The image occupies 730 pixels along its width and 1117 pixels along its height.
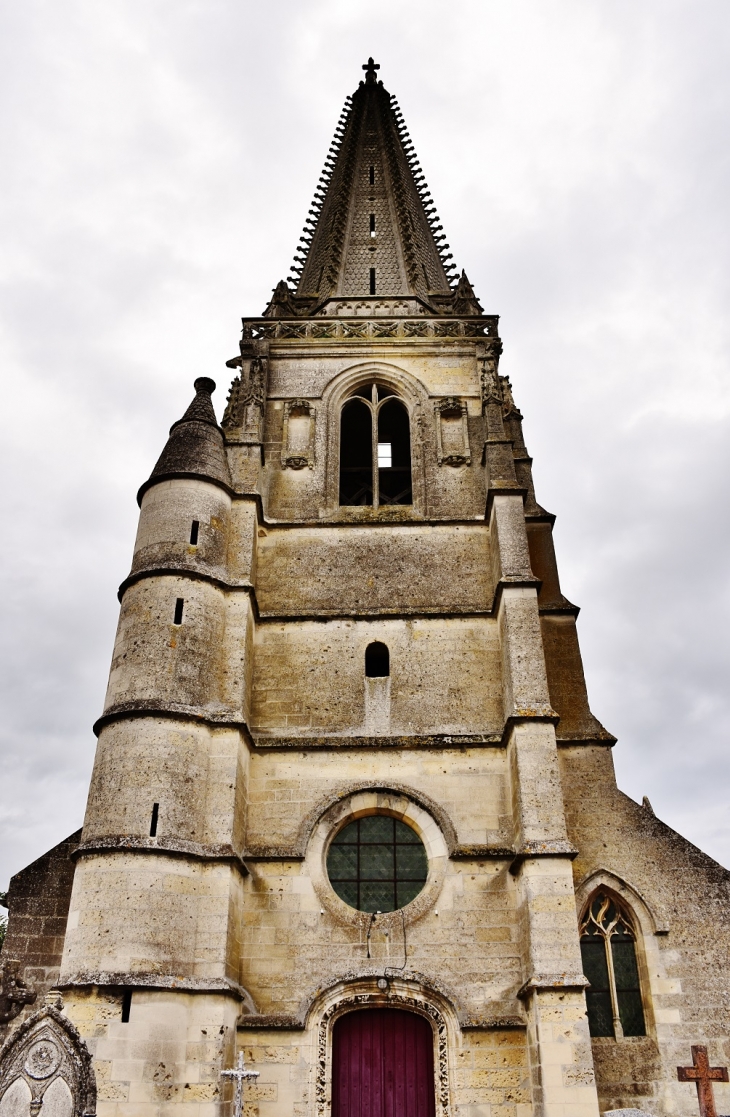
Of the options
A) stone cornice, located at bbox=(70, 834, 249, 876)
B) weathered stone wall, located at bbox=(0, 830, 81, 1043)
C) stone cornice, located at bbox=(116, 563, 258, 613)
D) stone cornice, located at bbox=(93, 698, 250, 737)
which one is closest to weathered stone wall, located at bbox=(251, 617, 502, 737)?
stone cornice, located at bbox=(116, 563, 258, 613)

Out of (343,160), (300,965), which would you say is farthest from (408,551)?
(343,160)

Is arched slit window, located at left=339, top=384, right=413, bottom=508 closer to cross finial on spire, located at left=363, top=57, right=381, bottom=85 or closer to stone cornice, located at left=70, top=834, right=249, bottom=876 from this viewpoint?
stone cornice, located at left=70, top=834, right=249, bottom=876

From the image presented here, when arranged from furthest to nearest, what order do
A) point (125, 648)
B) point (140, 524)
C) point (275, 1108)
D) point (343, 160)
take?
point (343, 160) < point (140, 524) < point (125, 648) < point (275, 1108)

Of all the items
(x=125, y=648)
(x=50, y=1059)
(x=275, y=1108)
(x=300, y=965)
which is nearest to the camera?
(x=50, y=1059)

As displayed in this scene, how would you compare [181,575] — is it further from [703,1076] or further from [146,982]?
[703,1076]

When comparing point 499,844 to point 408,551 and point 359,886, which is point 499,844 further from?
point 408,551

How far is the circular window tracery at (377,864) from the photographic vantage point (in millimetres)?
11039

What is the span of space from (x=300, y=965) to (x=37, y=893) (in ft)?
10.6

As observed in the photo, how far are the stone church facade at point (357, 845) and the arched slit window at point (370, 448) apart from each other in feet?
3.10

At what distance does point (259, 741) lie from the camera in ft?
38.9

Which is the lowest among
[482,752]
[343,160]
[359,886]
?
[359,886]

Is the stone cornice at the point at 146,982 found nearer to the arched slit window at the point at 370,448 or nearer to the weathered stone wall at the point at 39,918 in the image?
the weathered stone wall at the point at 39,918

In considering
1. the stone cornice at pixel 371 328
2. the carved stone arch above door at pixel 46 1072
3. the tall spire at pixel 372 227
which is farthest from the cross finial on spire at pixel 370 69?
the carved stone arch above door at pixel 46 1072

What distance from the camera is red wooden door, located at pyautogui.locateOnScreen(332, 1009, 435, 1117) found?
1006 centimetres
